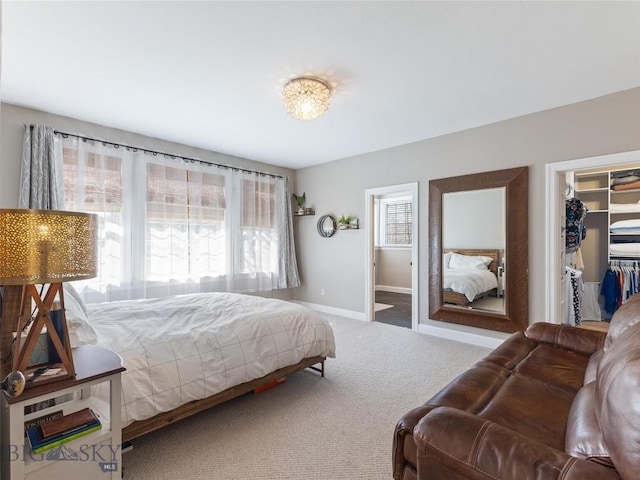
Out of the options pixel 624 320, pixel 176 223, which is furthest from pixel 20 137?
pixel 624 320

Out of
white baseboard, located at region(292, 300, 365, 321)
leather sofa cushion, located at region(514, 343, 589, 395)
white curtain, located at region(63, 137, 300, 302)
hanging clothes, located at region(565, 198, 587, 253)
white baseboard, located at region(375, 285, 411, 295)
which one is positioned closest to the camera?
leather sofa cushion, located at region(514, 343, 589, 395)

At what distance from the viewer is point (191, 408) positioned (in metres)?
1.92

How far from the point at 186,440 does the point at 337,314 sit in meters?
3.45

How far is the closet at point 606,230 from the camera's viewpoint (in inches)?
171

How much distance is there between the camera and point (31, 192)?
3115 mm

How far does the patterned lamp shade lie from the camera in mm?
1031

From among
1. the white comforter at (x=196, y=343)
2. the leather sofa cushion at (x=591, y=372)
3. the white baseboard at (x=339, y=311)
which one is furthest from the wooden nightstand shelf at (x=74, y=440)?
the white baseboard at (x=339, y=311)

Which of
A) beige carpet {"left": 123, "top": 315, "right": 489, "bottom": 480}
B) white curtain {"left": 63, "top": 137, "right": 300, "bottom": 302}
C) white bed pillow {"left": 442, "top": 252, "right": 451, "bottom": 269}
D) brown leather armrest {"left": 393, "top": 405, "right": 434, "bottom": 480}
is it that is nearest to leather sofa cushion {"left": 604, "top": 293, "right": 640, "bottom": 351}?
brown leather armrest {"left": 393, "top": 405, "right": 434, "bottom": 480}

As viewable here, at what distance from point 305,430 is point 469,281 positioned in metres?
2.74

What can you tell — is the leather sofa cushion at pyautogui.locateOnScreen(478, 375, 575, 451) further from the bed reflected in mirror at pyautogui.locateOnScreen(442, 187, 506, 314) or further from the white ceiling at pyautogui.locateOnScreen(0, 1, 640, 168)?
the bed reflected in mirror at pyautogui.locateOnScreen(442, 187, 506, 314)

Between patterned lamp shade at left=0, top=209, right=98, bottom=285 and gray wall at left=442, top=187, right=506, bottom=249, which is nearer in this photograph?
patterned lamp shade at left=0, top=209, right=98, bottom=285

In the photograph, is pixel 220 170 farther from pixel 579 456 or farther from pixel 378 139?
pixel 579 456

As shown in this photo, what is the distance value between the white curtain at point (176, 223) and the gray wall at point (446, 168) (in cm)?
59

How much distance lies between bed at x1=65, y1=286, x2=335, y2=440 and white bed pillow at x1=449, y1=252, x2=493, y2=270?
206cm
